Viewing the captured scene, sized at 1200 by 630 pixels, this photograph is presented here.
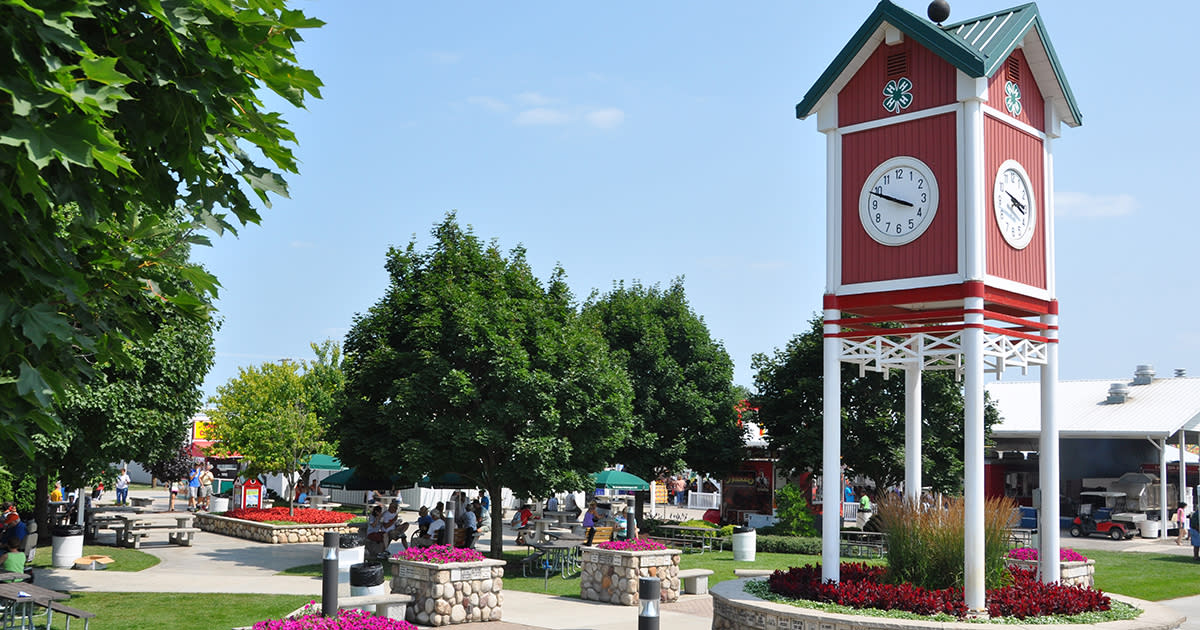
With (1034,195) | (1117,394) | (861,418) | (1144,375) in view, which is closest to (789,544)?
(861,418)

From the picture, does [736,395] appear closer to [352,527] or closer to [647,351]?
[647,351]

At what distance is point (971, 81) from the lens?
44.3 feet

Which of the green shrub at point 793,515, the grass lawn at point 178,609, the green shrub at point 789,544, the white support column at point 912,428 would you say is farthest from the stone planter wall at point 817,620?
the green shrub at point 793,515

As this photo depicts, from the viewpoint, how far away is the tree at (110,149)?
4.78 m

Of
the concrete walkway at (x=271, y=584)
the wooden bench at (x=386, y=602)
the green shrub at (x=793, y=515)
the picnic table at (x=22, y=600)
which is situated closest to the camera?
the picnic table at (x=22, y=600)

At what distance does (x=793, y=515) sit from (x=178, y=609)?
20.1 m

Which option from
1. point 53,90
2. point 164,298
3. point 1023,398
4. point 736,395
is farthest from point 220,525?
point 1023,398

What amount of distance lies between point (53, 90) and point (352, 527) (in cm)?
3120

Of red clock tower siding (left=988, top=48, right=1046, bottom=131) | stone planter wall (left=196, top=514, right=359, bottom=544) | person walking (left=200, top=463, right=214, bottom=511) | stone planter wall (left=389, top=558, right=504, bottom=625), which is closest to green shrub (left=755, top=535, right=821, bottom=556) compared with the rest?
stone planter wall (left=196, top=514, right=359, bottom=544)

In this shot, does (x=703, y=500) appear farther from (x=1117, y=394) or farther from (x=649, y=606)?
(x=649, y=606)

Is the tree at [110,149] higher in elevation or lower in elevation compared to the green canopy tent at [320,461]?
higher

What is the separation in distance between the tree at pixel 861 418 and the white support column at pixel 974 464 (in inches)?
726

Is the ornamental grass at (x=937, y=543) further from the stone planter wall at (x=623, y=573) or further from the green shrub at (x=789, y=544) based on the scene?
the green shrub at (x=789, y=544)

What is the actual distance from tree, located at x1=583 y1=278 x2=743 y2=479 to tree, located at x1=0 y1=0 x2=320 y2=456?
27357mm
